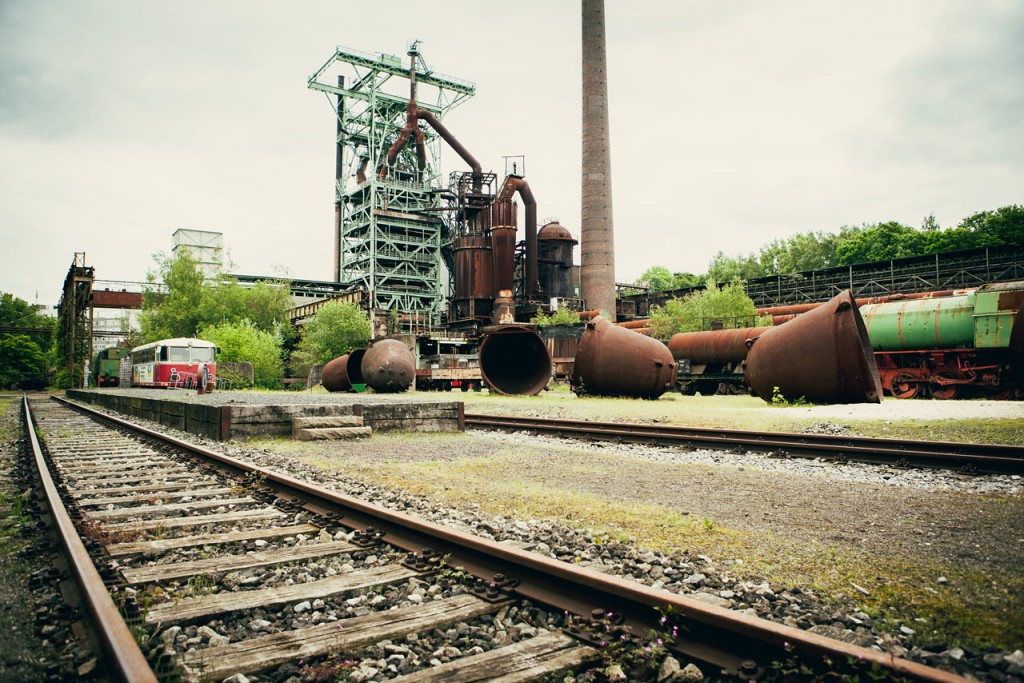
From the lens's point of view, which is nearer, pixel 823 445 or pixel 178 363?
pixel 823 445

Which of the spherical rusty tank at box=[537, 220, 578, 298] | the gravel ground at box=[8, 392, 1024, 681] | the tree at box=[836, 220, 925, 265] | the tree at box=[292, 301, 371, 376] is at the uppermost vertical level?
the tree at box=[836, 220, 925, 265]

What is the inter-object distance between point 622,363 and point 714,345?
7.37 metres

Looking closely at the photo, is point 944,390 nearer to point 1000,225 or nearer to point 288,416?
point 288,416

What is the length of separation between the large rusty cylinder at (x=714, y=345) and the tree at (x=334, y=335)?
25275 mm

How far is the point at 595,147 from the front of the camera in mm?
39906

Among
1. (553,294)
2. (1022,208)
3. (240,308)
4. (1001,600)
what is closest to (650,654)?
(1001,600)

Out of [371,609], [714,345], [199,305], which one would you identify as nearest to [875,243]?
[714,345]

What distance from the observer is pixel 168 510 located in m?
4.71

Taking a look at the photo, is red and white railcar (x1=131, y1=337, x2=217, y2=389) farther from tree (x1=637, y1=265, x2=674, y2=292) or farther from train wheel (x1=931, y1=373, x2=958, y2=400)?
tree (x1=637, y1=265, x2=674, y2=292)

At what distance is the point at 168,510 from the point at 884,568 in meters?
4.71

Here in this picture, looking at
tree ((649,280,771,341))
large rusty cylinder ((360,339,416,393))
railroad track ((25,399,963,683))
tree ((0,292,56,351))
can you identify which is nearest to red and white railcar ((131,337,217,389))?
large rusty cylinder ((360,339,416,393))

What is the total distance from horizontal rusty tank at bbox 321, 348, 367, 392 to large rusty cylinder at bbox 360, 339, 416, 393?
3.89m

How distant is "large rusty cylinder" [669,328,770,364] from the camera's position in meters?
23.5

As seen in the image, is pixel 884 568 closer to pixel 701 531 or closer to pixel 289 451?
pixel 701 531
